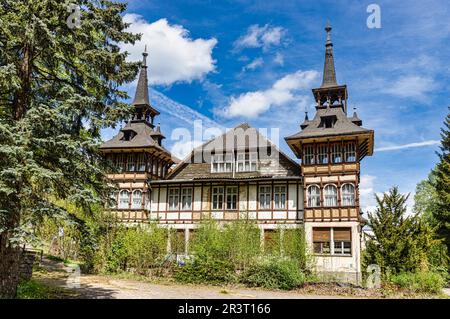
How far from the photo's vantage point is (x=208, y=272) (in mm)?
21500

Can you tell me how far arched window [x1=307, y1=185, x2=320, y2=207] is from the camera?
24594 mm

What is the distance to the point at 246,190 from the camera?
27.0 metres

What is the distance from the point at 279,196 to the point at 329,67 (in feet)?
31.7

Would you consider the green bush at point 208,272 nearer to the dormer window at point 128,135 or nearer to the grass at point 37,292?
the grass at point 37,292

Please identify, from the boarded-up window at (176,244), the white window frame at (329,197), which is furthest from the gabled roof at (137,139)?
the white window frame at (329,197)

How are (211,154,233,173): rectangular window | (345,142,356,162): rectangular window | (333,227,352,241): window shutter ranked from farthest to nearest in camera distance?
1. (211,154,233,173): rectangular window
2. (345,142,356,162): rectangular window
3. (333,227,352,241): window shutter

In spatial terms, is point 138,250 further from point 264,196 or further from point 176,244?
point 264,196

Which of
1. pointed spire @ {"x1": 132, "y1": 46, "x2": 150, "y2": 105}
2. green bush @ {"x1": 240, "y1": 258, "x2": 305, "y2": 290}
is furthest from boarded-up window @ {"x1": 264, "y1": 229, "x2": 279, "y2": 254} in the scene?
pointed spire @ {"x1": 132, "y1": 46, "x2": 150, "y2": 105}

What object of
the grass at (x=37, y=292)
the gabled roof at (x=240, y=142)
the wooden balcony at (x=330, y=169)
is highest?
the gabled roof at (x=240, y=142)

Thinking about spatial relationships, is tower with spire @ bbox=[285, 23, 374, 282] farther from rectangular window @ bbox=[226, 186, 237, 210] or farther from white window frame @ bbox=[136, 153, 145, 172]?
white window frame @ bbox=[136, 153, 145, 172]

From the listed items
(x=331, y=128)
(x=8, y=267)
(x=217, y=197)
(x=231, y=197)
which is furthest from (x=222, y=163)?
(x=8, y=267)

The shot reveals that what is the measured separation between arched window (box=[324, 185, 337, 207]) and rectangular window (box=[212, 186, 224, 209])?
702 cm

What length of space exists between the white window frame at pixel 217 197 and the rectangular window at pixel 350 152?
27.6 feet

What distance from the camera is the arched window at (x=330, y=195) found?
2422 cm
